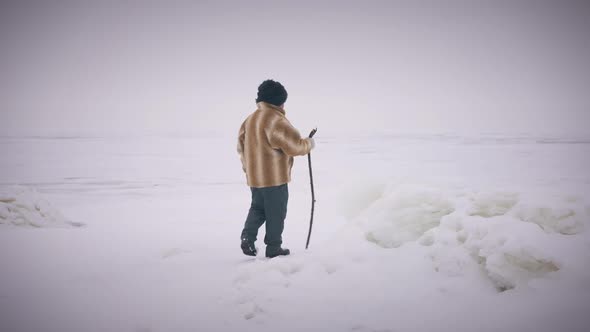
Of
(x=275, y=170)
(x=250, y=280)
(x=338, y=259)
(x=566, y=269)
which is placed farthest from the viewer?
(x=275, y=170)

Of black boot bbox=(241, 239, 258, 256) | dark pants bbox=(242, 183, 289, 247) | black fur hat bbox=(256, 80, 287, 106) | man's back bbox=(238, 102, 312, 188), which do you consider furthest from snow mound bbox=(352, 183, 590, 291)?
black fur hat bbox=(256, 80, 287, 106)

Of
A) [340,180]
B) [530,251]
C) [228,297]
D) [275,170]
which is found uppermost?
[275,170]

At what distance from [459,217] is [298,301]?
163cm

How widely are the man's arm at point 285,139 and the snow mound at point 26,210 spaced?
3.90 m

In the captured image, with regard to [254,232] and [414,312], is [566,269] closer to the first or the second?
[414,312]

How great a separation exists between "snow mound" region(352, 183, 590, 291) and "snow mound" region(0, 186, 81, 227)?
4570 mm

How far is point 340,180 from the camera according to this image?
11516 millimetres

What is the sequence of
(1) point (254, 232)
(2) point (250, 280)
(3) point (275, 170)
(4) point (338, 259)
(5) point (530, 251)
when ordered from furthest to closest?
(1) point (254, 232) < (3) point (275, 170) < (4) point (338, 259) < (2) point (250, 280) < (5) point (530, 251)

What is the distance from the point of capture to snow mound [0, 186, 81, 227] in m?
4.86

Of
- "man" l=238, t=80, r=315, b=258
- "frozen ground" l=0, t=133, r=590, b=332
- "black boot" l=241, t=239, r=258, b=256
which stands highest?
"man" l=238, t=80, r=315, b=258

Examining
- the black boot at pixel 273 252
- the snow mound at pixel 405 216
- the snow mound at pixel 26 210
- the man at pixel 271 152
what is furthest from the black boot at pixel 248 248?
the snow mound at pixel 26 210

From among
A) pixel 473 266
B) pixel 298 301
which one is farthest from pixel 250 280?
pixel 473 266

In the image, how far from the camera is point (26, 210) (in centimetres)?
505

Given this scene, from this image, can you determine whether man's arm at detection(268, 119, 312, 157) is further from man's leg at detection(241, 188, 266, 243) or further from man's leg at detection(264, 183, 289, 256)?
man's leg at detection(241, 188, 266, 243)
